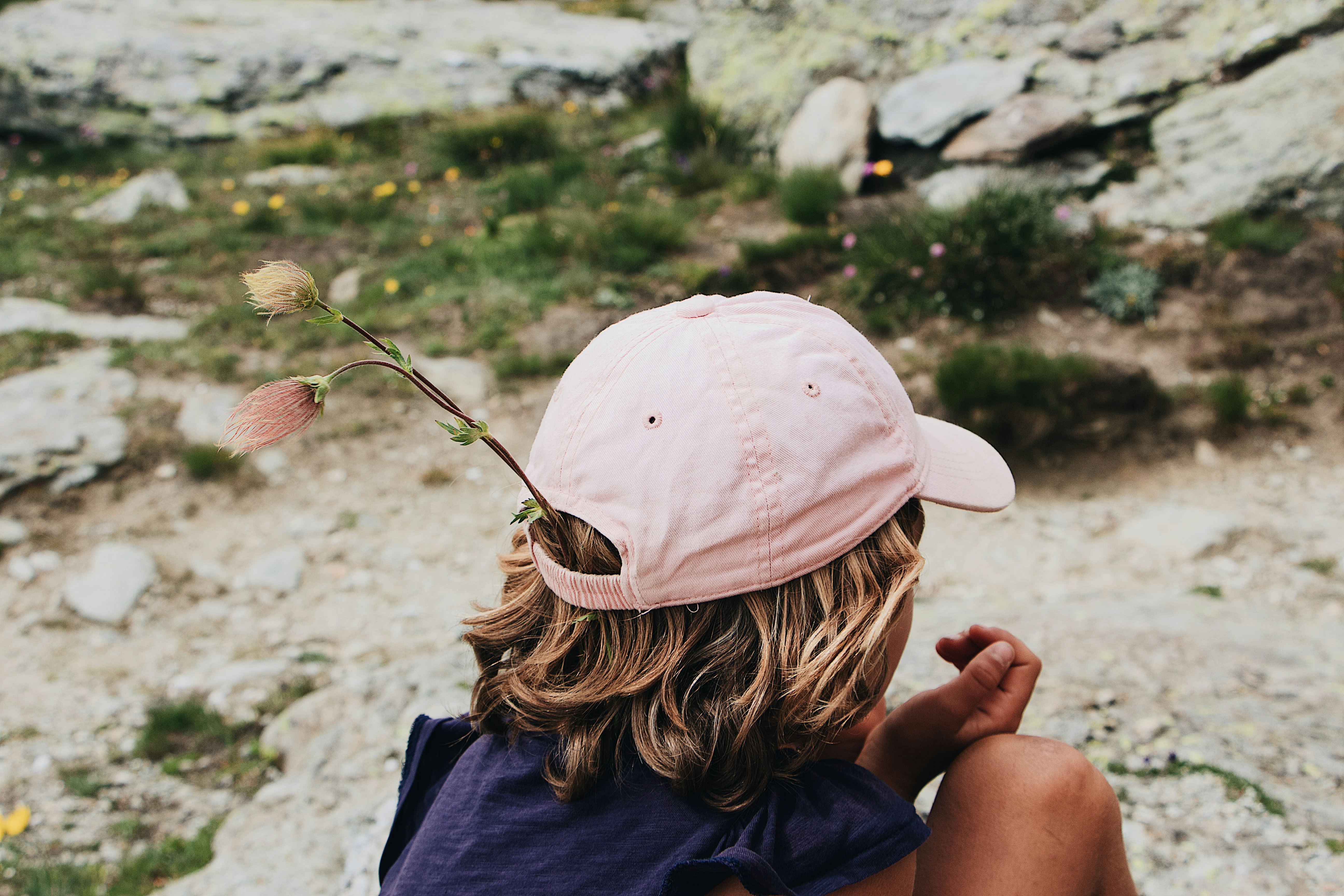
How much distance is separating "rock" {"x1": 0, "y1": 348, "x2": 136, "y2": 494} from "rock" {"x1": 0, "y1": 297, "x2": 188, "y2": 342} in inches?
20.4

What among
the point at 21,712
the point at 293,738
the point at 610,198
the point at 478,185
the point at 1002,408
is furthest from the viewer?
the point at 478,185

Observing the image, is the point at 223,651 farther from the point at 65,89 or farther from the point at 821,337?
the point at 65,89

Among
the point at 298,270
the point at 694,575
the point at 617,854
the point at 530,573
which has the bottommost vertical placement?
the point at 617,854

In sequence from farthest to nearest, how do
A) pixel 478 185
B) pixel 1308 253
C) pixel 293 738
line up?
pixel 478 185
pixel 1308 253
pixel 293 738

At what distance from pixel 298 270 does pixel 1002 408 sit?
3.78m

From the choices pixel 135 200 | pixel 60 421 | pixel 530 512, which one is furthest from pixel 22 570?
pixel 135 200

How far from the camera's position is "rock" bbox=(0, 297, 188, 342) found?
5.19 metres

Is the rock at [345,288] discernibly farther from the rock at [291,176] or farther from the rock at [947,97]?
the rock at [947,97]

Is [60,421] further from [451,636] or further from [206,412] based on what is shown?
[451,636]

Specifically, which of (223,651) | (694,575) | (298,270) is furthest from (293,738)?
(298,270)

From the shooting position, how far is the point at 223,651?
342 cm

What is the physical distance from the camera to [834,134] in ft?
21.5

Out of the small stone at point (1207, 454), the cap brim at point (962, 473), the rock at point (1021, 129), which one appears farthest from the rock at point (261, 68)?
the cap brim at point (962, 473)

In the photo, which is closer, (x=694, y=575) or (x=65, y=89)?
(x=694, y=575)
